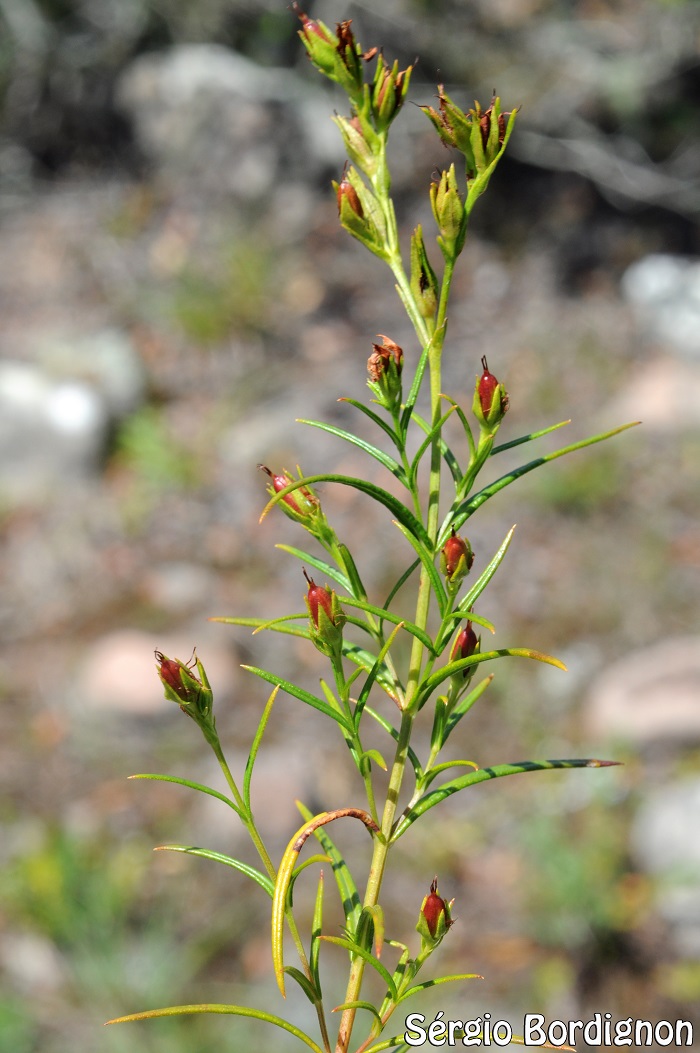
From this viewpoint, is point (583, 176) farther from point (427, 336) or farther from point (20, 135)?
point (427, 336)

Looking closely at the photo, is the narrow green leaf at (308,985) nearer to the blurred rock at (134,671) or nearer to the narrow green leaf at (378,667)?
the narrow green leaf at (378,667)

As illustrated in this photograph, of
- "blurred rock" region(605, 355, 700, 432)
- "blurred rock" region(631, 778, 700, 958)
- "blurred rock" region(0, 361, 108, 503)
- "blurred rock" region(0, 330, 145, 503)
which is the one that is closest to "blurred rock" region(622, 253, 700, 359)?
"blurred rock" region(605, 355, 700, 432)

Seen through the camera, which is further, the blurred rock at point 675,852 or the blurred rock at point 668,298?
the blurred rock at point 668,298

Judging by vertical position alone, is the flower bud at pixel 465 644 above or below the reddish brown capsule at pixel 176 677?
above

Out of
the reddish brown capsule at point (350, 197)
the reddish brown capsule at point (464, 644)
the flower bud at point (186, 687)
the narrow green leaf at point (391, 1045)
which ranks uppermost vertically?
the reddish brown capsule at point (350, 197)

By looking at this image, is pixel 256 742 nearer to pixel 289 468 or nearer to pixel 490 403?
pixel 490 403

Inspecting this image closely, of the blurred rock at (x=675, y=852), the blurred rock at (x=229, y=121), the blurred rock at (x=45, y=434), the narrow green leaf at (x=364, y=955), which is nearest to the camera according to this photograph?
the narrow green leaf at (x=364, y=955)

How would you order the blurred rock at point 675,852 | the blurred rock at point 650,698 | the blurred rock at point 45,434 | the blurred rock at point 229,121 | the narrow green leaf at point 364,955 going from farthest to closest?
the blurred rock at point 229,121 → the blurred rock at point 45,434 → the blurred rock at point 650,698 → the blurred rock at point 675,852 → the narrow green leaf at point 364,955

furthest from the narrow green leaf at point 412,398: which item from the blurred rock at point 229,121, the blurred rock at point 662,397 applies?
the blurred rock at point 229,121
